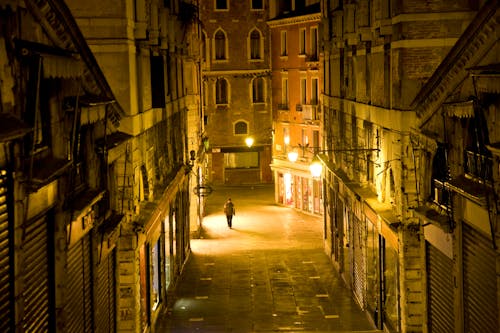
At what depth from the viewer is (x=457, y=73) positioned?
13102 mm

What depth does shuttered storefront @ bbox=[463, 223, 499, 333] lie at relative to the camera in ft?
36.6

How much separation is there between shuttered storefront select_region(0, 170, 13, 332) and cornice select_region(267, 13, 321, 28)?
36.3 m

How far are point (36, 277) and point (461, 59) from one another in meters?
7.40

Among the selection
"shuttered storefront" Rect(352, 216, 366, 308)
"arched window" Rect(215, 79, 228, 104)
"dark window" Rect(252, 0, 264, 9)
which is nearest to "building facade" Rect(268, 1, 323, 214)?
"dark window" Rect(252, 0, 264, 9)

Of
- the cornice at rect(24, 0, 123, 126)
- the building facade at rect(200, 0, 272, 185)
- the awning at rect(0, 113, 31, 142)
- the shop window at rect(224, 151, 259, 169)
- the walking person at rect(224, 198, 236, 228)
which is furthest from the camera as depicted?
the shop window at rect(224, 151, 259, 169)

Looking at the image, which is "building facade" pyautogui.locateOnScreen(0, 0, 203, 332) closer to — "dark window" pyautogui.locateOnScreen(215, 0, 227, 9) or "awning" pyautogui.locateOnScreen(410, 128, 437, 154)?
"awning" pyautogui.locateOnScreen(410, 128, 437, 154)

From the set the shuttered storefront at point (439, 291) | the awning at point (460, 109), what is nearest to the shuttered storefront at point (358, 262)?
the shuttered storefront at point (439, 291)

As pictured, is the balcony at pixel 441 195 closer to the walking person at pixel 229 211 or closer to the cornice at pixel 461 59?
the cornice at pixel 461 59

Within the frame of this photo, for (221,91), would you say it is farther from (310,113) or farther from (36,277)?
(36,277)

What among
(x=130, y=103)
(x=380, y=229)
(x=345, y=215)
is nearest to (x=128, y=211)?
(x=130, y=103)

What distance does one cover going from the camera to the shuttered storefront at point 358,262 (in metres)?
23.0

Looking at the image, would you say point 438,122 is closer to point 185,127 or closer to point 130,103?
point 130,103

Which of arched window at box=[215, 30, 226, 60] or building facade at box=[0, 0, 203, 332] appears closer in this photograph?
building facade at box=[0, 0, 203, 332]

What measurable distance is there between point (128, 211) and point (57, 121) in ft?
23.4
